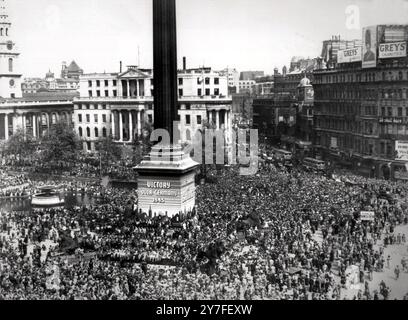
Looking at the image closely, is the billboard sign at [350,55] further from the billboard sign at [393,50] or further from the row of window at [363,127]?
the row of window at [363,127]

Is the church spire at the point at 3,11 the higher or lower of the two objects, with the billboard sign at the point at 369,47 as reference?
higher

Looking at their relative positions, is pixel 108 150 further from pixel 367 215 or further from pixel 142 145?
pixel 367 215

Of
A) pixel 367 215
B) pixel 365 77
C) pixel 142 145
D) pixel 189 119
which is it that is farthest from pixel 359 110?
pixel 367 215

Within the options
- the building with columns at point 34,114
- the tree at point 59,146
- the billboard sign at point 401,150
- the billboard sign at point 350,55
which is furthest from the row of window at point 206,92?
the billboard sign at point 401,150

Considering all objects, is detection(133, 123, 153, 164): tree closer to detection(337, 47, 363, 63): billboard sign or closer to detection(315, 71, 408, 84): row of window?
detection(315, 71, 408, 84): row of window

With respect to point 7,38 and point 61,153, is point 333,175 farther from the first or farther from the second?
point 7,38

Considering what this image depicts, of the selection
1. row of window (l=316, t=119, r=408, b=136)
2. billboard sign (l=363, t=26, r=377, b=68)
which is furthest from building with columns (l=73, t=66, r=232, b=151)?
billboard sign (l=363, t=26, r=377, b=68)
